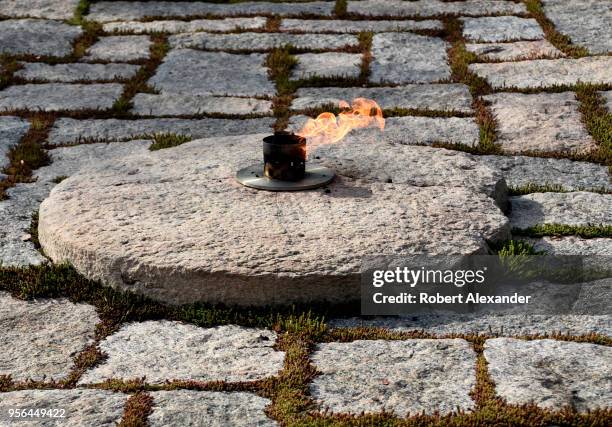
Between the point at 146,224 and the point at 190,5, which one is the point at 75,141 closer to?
the point at 146,224

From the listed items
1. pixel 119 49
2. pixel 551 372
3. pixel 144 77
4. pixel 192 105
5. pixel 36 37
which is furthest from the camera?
pixel 36 37

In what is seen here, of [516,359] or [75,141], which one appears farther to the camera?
[75,141]

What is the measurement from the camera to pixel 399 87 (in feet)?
21.9

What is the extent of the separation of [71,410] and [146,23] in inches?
218

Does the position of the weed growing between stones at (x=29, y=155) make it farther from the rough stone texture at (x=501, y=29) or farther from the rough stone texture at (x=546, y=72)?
the rough stone texture at (x=501, y=29)

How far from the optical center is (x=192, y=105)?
648 centimetres

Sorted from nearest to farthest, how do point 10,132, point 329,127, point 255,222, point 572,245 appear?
1. point 255,222
2. point 572,245
3. point 329,127
4. point 10,132

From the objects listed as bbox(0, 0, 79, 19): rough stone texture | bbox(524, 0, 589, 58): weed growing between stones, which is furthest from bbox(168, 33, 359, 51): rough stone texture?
bbox(524, 0, 589, 58): weed growing between stones

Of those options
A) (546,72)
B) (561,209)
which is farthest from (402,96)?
(561,209)

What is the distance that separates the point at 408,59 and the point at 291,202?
3.11 meters

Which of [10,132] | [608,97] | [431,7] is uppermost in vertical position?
[431,7]

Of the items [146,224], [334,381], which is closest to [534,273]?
[334,381]

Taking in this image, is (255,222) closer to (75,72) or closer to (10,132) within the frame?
(10,132)

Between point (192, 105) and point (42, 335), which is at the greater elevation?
point (192, 105)
